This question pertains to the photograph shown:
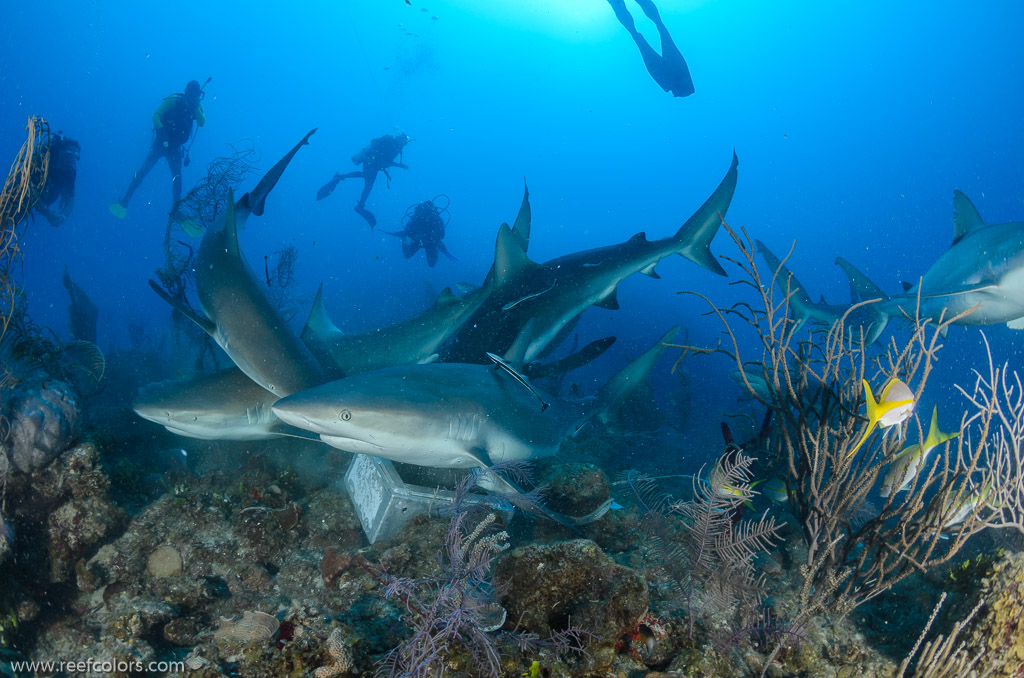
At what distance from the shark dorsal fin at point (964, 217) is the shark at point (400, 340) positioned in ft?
23.4

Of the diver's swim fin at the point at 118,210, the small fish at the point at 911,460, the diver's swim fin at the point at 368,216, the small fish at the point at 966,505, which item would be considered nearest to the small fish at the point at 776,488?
the small fish at the point at 911,460

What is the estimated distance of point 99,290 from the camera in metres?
80.8

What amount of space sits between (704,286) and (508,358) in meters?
68.3

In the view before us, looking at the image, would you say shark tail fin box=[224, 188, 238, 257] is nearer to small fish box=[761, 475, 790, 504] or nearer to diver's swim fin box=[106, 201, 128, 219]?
small fish box=[761, 475, 790, 504]

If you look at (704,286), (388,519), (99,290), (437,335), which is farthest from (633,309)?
(99,290)

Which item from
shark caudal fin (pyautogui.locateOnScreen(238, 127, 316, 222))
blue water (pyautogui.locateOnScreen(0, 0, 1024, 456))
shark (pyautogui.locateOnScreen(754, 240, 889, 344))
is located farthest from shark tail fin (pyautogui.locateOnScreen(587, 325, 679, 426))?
blue water (pyautogui.locateOnScreen(0, 0, 1024, 456))

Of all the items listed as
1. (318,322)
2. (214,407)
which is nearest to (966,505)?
(214,407)

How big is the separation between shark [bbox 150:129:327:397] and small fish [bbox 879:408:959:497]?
4.91m

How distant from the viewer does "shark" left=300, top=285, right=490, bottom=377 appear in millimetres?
5574

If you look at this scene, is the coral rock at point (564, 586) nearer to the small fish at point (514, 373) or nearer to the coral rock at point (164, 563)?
the small fish at point (514, 373)

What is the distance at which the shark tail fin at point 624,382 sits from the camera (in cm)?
541

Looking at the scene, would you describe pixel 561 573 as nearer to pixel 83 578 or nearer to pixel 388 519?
pixel 388 519

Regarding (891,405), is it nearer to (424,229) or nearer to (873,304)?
(873,304)

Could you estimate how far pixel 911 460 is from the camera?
3.29 metres
